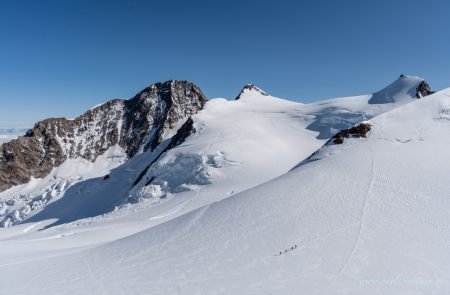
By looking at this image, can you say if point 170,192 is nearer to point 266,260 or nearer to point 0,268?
point 0,268

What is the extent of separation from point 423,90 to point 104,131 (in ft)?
281

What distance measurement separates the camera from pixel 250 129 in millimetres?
57469

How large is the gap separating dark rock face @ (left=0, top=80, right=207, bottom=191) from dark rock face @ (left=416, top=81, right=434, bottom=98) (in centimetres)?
5833

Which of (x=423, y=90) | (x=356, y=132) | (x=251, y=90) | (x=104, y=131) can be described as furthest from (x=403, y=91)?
(x=104, y=131)

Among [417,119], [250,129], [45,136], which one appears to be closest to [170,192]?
[250,129]

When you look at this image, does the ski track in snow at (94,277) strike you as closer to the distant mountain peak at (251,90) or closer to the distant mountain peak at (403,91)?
the distant mountain peak at (403,91)

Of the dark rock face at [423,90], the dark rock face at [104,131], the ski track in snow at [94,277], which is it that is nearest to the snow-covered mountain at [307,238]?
the ski track in snow at [94,277]

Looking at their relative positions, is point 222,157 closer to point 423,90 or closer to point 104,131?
point 423,90

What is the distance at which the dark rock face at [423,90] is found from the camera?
59.0 meters

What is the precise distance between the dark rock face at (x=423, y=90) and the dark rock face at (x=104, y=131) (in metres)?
58.3

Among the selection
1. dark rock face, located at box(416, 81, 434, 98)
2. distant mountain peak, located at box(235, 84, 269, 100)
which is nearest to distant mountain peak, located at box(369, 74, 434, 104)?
dark rock face, located at box(416, 81, 434, 98)

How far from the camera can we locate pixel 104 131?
10844cm

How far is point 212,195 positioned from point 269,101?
1744 inches

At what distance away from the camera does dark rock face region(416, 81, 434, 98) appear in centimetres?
5900
